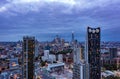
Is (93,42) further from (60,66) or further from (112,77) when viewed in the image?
(60,66)

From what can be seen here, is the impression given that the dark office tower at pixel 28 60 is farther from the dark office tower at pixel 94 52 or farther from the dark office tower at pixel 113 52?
the dark office tower at pixel 113 52

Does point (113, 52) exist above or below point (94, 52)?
below

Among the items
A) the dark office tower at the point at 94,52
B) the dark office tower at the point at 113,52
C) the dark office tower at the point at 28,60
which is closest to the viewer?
the dark office tower at the point at 94,52

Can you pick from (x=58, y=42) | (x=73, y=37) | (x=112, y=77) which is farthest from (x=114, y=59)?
(x=58, y=42)

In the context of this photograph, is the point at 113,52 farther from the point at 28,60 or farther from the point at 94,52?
the point at 28,60

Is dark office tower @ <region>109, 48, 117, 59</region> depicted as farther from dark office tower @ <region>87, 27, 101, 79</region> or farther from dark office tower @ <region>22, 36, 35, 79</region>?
dark office tower @ <region>22, 36, 35, 79</region>

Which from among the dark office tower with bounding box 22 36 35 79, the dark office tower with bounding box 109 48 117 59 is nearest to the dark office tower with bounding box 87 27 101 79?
the dark office tower with bounding box 22 36 35 79

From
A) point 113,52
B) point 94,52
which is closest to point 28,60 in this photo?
point 94,52

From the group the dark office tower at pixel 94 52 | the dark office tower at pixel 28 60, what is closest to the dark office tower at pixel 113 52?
Result: the dark office tower at pixel 94 52
